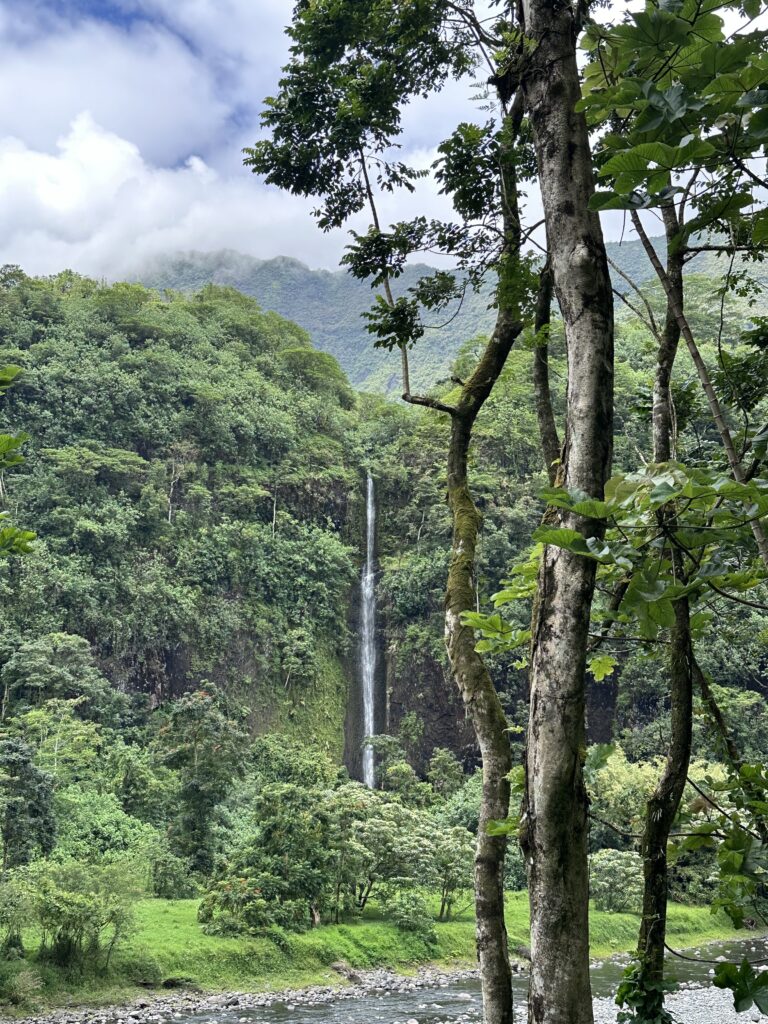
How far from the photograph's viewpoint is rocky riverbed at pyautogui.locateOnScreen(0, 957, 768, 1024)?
8.51 meters

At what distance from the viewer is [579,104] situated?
1323 mm

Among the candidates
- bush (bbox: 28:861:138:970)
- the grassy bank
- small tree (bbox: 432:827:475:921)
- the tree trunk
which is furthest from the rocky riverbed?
the tree trunk

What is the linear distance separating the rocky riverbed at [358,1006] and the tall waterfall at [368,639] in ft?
34.7

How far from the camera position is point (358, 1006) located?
373 inches

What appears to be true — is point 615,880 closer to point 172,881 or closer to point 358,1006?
point 358,1006

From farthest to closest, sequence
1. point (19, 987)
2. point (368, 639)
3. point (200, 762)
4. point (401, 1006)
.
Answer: point (368, 639)
point (200, 762)
point (401, 1006)
point (19, 987)

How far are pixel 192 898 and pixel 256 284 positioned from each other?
59.8 meters

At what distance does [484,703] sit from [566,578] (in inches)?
56.4

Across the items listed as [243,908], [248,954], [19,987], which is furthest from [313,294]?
[19,987]

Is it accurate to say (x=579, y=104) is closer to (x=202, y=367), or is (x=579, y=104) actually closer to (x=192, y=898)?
(x=192, y=898)

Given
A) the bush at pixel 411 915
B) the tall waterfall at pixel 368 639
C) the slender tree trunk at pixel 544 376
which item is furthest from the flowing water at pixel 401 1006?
the tall waterfall at pixel 368 639

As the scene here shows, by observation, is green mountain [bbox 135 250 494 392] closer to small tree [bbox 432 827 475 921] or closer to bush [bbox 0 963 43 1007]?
small tree [bbox 432 827 475 921]

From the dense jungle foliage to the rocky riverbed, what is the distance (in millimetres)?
954

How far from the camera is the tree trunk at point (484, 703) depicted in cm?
253
